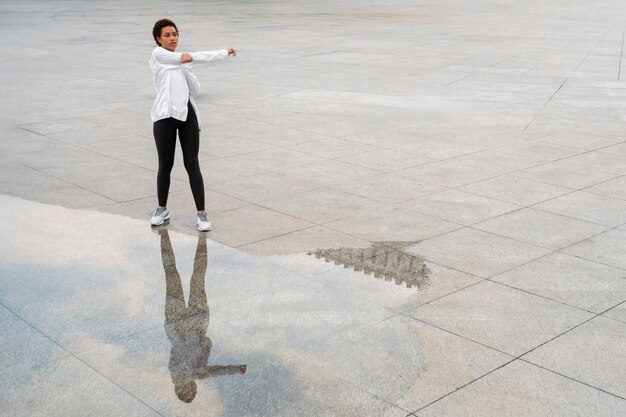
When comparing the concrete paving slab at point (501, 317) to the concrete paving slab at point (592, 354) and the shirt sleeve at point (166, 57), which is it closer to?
the concrete paving slab at point (592, 354)

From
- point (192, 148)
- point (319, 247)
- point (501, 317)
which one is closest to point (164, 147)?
point (192, 148)

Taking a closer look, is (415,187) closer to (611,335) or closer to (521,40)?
(611,335)

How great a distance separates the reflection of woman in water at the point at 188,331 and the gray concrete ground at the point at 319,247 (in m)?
0.02

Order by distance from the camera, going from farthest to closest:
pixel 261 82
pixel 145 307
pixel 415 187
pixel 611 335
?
pixel 261 82 → pixel 415 187 → pixel 145 307 → pixel 611 335

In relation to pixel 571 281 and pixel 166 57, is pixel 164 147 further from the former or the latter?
pixel 571 281

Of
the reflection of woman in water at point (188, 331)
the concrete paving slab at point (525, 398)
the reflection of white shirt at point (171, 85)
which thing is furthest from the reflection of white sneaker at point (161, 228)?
the concrete paving slab at point (525, 398)

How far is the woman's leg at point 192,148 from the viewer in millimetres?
8180

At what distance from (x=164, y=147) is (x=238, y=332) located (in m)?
2.91

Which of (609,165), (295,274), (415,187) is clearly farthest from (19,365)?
(609,165)

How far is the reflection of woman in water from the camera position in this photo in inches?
211

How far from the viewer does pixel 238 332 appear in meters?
6.00

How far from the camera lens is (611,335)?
5973 millimetres

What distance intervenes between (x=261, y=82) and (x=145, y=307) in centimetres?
1215

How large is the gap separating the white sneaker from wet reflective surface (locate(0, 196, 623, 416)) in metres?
0.42
